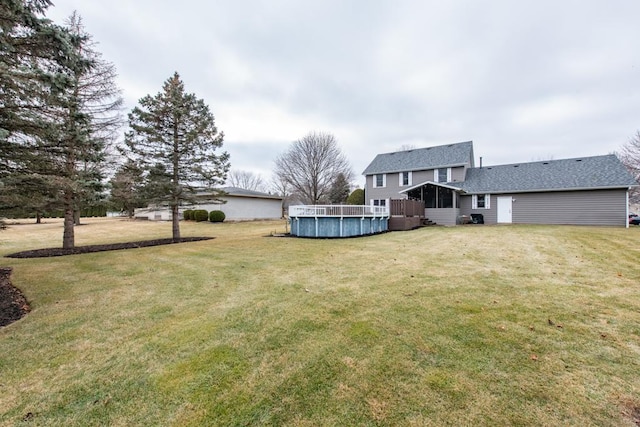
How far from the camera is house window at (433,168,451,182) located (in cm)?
2200

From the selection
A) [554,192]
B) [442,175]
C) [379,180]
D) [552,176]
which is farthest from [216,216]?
[552,176]

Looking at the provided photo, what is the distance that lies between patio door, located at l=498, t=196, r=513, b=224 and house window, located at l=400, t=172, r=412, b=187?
6.81 metres

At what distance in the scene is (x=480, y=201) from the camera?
20234 millimetres

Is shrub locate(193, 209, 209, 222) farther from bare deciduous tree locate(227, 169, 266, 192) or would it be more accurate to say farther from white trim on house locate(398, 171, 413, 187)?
bare deciduous tree locate(227, 169, 266, 192)

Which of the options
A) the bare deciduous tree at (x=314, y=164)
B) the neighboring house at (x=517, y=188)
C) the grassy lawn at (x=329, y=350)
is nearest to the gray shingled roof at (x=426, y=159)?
the neighboring house at (x=517, y=188)

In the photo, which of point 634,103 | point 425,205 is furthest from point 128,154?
point 634,103

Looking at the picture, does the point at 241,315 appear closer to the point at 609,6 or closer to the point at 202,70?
the point at 202,70

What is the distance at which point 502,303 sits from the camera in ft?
14.1

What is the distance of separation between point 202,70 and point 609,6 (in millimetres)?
16920

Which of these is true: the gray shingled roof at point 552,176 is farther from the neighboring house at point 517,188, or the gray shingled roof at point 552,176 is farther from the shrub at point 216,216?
the shrub at point 216,216

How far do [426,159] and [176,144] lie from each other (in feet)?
62.3

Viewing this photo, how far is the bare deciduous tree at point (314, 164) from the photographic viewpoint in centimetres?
3095

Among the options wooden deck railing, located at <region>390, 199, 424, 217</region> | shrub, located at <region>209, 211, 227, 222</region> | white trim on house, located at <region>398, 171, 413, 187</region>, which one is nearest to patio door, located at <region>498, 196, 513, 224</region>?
white trim on house, located at <region>398, 171, 413, 187</region>

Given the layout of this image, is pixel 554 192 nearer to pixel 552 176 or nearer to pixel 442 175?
pixel 552 176
